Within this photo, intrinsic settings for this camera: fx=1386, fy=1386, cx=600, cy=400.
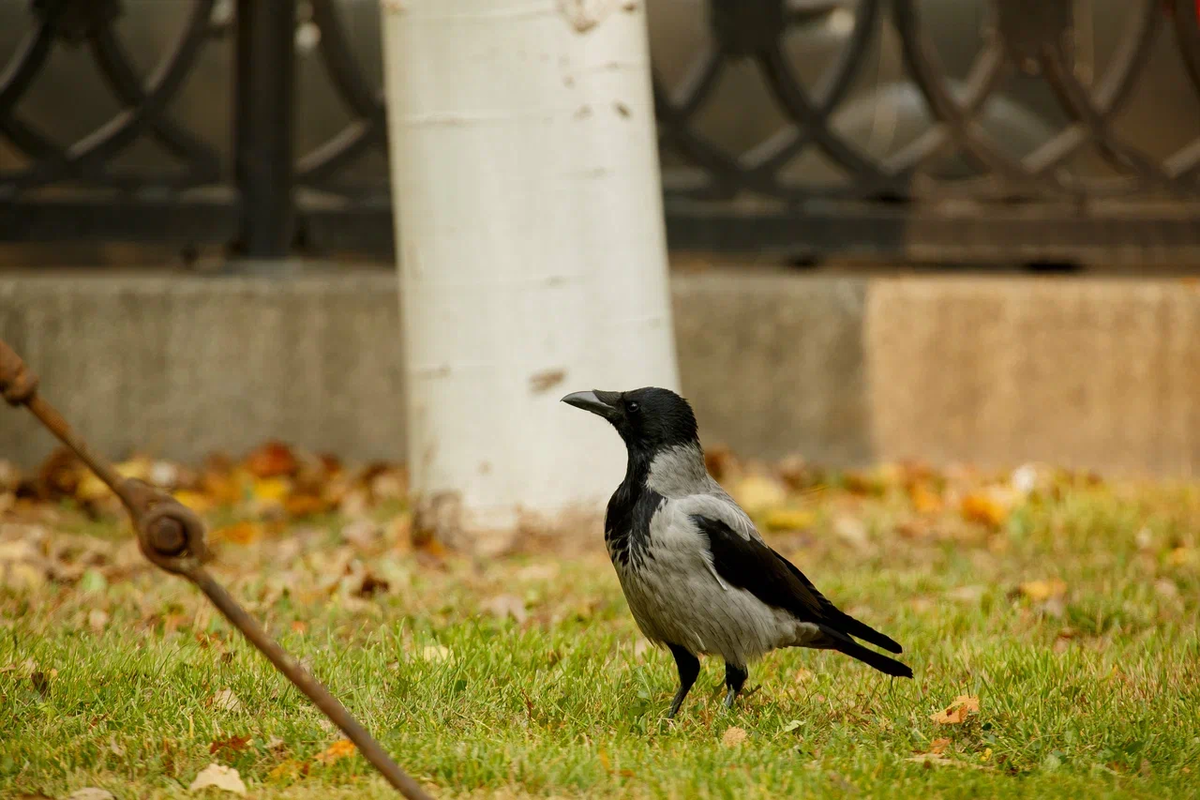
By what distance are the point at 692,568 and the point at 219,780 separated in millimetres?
1082

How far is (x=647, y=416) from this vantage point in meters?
3.21

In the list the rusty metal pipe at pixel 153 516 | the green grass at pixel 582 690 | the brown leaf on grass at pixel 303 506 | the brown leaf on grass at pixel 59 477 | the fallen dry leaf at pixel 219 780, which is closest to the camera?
the rusty metal pipe at pixel 153 516

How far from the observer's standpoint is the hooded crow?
10.1ft

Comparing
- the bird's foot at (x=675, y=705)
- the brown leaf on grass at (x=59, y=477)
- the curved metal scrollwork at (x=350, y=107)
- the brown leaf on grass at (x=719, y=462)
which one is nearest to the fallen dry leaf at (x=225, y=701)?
the bird's foot at (x=675, y=705)

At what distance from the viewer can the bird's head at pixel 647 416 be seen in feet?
10.5

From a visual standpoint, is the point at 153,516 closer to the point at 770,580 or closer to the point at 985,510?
the point at 770,580

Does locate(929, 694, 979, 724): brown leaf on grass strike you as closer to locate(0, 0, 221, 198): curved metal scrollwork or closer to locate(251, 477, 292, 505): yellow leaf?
locate(251, 477, 292, 505): yellow leaf

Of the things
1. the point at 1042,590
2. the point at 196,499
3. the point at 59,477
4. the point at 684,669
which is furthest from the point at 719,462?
the point at 684,669

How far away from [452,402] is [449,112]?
98cm

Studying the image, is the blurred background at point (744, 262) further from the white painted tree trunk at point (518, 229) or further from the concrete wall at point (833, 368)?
the white painted tree trunk at point (518, 229)

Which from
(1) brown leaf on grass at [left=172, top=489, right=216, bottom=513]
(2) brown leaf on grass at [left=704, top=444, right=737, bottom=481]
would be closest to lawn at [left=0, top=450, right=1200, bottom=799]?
(1) brown leaf on grass at [left=172, top=489, right=216, bottom=513]

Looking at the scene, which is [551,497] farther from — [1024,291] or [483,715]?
[1024,291]

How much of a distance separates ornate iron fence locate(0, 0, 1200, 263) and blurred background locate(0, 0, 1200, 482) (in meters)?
0.01

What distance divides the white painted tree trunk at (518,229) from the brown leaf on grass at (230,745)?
2022mm
